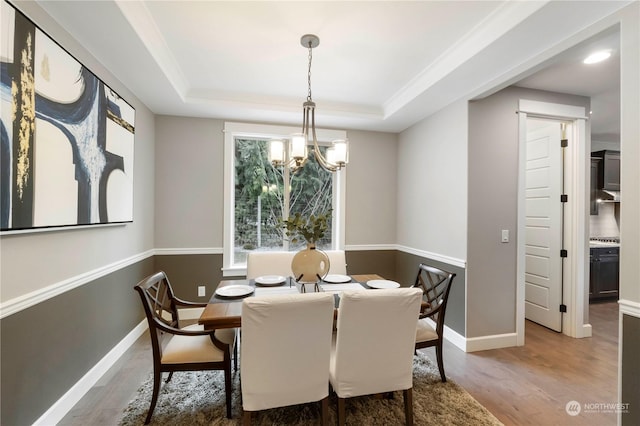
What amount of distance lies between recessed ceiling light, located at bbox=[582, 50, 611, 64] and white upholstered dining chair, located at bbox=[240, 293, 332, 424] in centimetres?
275

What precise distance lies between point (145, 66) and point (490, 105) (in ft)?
10.2

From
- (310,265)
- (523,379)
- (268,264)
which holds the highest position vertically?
(310,265)

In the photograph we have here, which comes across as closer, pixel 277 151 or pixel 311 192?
pixel 277 151

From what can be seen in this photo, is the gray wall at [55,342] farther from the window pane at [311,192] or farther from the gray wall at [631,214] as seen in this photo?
the gray wall at [631,214]

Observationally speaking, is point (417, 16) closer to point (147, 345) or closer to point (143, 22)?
point (143, 22)

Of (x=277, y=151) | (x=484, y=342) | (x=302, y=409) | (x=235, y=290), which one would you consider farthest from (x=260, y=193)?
(x=484, y=342)

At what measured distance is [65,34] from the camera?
5.95ft

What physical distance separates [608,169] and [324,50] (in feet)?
16.2

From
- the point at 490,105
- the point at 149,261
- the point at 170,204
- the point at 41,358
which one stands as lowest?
the point at 41,358

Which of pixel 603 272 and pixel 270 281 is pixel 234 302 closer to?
pixel 270 281

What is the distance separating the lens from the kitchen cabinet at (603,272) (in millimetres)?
4148

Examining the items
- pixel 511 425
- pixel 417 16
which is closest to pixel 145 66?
pixel 417 16

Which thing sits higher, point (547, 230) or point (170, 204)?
point (170, 204)

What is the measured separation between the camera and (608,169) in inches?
174
